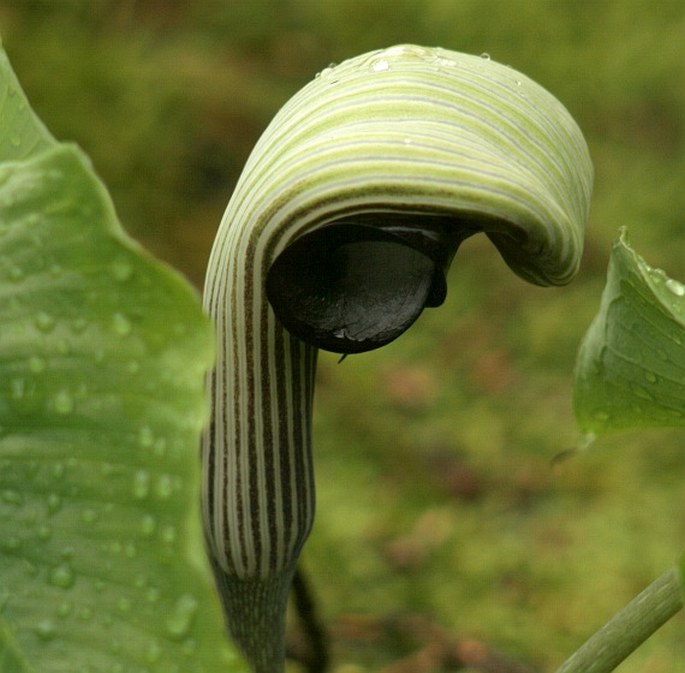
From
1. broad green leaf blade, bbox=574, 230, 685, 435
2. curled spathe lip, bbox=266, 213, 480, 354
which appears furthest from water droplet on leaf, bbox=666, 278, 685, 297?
curled spathe lip, bbox=266, 213, 480, 354

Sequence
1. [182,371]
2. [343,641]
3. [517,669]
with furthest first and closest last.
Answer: [343,641] < [517,669] < [182,371]

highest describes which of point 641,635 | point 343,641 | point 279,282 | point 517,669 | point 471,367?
point 279,282

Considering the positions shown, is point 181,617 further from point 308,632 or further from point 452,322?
point 452,322

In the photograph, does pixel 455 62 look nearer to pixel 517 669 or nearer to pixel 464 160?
pixel 464 160

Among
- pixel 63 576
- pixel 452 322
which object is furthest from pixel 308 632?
pixel 452 322

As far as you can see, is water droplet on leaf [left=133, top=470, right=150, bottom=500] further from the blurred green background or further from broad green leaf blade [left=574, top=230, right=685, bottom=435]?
the blurred green background

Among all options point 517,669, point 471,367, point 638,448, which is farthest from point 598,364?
point 471,367
